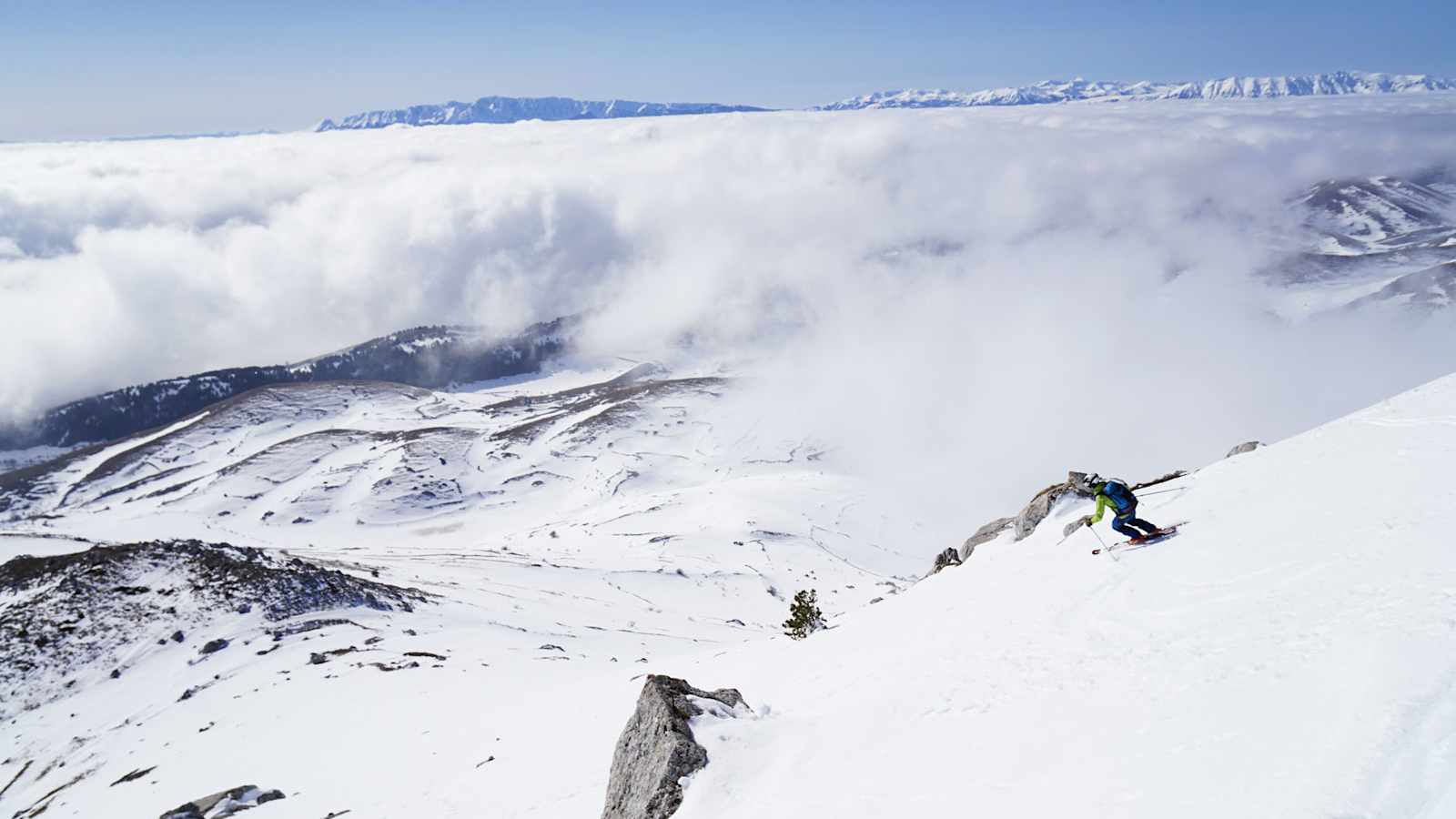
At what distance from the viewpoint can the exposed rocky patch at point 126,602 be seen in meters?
48.0

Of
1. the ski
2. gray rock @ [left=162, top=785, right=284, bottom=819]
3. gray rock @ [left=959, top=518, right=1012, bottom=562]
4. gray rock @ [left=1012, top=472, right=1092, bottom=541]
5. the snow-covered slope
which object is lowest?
the snow-covered slope

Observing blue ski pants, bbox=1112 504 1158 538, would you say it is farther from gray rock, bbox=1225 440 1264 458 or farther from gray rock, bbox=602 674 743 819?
gray rock, bbox=1225 440 1264 458

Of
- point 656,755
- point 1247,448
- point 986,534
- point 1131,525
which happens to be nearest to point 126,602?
point 656,755

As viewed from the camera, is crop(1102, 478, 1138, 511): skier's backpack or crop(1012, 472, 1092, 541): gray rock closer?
crop(1102, 478, 1138, 511): skier's backpack

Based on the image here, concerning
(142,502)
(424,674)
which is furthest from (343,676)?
(142,502)

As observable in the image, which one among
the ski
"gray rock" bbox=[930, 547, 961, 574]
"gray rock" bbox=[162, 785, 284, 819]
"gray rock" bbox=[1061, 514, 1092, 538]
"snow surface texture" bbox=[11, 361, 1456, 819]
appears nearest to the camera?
"snow surface texture" bbox=[11, 361, 1456, 819]

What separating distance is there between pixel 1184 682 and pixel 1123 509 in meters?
9.21

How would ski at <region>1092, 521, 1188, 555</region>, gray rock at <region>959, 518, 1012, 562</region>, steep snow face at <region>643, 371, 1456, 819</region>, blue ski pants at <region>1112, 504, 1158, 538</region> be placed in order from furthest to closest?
gray rock at <region>959, 518, 1012, 562</region>
blue ski pants at <region>1112, 504, 1158, 538</region>
ski at <region>1092, 521, 1188, 555</region>
steep snow face at <region>643, 371, 1456, 819</region>

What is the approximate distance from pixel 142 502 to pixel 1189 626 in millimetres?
241126

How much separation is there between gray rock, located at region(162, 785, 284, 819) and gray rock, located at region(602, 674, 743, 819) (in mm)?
20909

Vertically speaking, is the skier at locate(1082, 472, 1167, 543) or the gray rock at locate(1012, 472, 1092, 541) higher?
the skier at locate(1082, 472, 1167, 543)

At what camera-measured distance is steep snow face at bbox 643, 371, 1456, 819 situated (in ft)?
32.5

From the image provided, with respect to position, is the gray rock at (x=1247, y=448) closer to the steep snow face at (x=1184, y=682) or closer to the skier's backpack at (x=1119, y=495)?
the steep snow face at (x=1184, y=682)

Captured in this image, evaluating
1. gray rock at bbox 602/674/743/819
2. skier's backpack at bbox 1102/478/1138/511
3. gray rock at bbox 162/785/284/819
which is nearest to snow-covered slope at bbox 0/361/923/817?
gray rock at bbox 162/785/284/819
